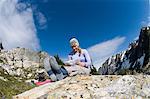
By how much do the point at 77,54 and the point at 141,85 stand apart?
4187 millimetres

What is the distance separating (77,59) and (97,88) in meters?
3.78

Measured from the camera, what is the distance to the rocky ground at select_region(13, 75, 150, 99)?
10352 mm

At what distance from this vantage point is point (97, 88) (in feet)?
35.0

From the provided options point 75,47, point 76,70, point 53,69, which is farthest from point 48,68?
point 75,47

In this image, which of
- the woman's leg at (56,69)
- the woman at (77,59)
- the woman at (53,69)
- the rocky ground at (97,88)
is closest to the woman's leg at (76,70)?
the woman at (77,59)

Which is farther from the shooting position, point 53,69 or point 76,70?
point 53,69

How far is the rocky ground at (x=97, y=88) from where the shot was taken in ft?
34.0

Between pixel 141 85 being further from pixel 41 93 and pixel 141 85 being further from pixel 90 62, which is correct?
pixel 90 62

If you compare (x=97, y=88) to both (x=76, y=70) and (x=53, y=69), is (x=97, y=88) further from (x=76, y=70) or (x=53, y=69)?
(x=53, y=69)

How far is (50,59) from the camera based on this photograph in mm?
14125

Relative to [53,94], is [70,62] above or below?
above

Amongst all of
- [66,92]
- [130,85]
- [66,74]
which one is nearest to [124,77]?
[130,85]

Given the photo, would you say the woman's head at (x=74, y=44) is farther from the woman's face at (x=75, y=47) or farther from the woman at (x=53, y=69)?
the woman at (x=53, y=69)

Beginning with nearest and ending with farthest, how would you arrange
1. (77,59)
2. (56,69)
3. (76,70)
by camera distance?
(76,70)
(56,69)
(77,59)
